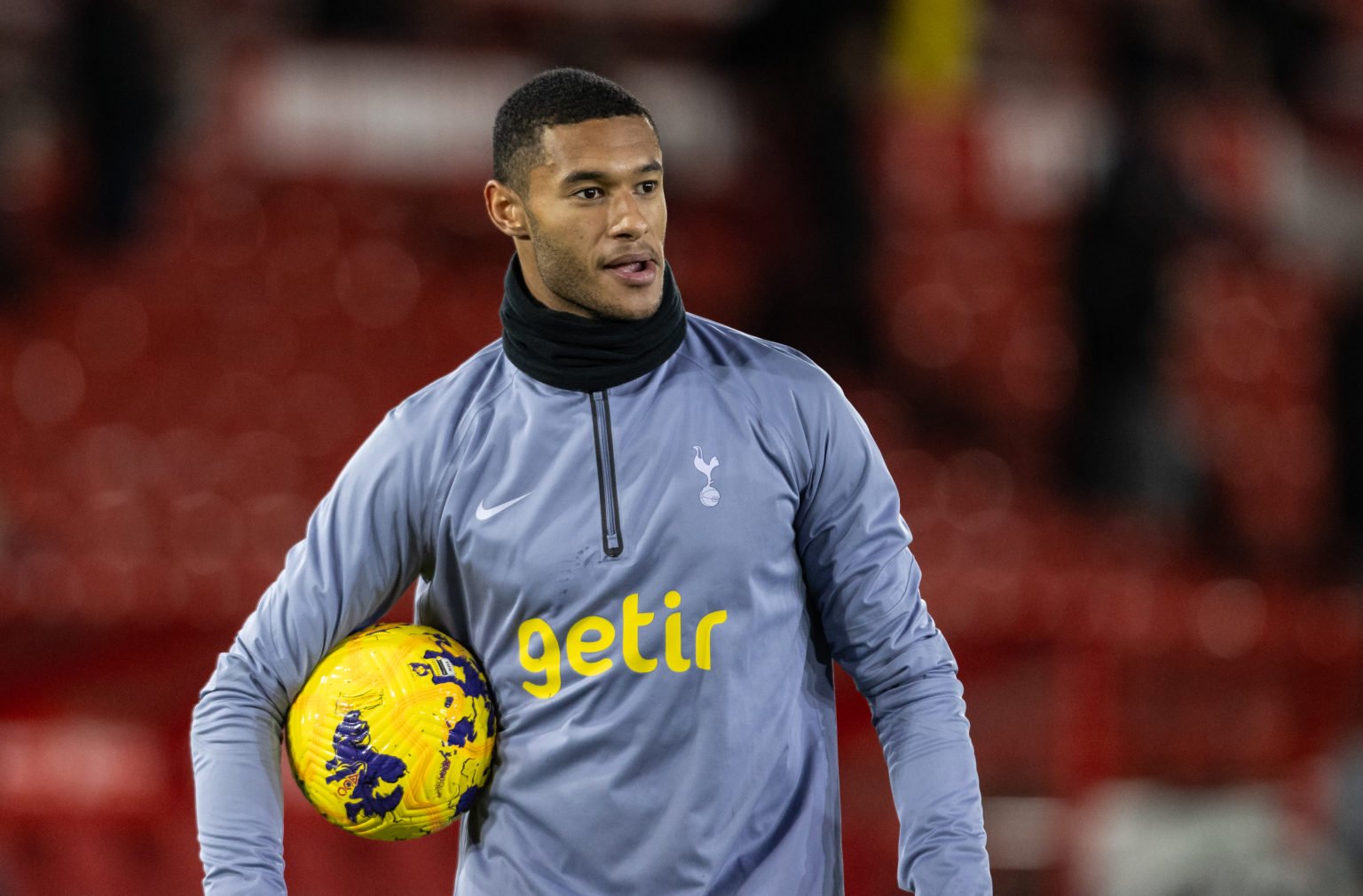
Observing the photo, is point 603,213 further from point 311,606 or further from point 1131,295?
point 1131,295

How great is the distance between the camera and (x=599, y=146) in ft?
7.66

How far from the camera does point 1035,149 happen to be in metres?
12.3

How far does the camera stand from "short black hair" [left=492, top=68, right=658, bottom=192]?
7.72ft

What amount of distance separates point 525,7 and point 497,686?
10.1 metres

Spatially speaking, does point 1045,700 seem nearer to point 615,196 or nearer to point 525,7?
point 615,196

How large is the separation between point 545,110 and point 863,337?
22.5 ft

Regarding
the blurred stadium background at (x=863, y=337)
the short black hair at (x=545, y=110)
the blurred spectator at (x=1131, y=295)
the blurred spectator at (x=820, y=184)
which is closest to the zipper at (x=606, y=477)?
the short black hair at (x=545, y=110)

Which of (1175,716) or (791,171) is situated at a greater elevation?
(791,171)

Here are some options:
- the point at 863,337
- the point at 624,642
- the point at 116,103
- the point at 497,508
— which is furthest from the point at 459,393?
the point at 863,337

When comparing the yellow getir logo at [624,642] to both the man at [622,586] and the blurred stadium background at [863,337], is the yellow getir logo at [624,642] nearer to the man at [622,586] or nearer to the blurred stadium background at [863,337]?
the man at [622,586]

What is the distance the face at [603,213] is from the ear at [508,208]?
66mm

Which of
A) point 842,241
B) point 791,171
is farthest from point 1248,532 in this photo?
point 791,171

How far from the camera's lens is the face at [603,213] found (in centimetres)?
234

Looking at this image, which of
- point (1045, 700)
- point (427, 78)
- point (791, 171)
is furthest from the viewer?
point (427, 78)
